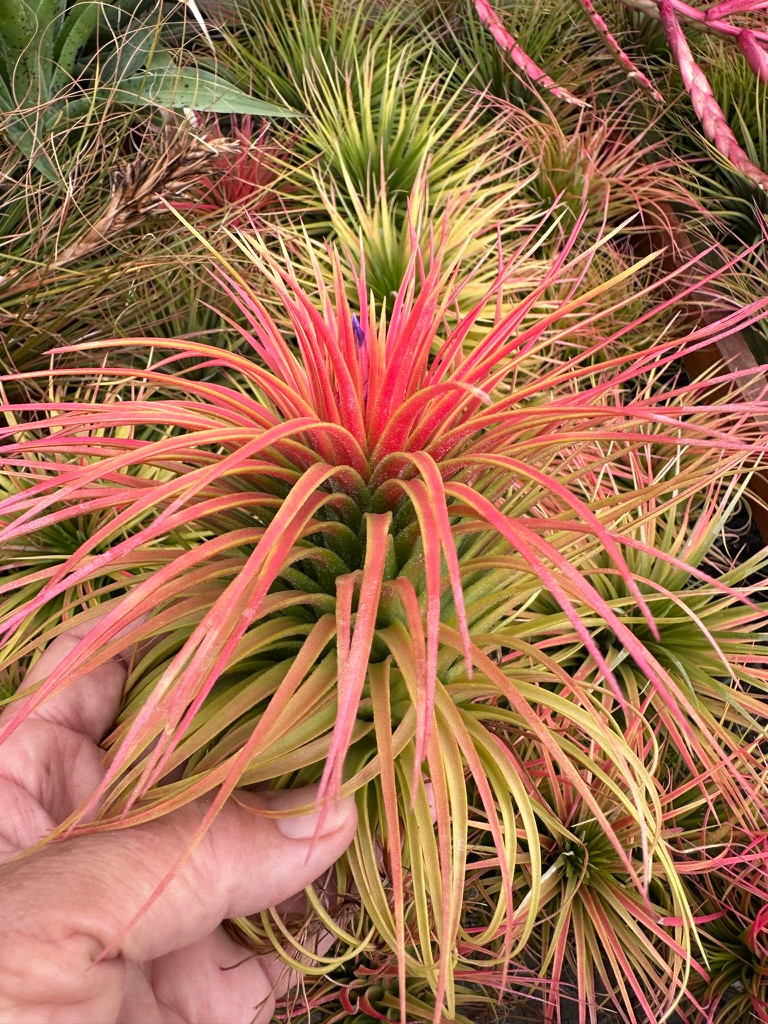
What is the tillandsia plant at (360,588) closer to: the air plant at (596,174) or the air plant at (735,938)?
the air plant at (735,938)

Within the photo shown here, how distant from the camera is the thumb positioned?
41 centimetres

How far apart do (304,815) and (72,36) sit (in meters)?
1.18

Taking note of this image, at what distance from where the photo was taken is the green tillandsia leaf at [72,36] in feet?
3.88

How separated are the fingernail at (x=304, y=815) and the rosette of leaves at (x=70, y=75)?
0.92 metres

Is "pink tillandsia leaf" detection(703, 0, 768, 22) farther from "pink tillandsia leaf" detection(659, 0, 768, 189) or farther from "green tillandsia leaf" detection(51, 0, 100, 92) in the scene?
"green tillandsia leaf" detection(51, 0, 100, 92)

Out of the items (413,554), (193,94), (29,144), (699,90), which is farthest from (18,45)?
(413,554)

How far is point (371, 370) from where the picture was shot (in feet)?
1.84

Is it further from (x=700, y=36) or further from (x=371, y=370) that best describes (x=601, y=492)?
(x=700, y=36)

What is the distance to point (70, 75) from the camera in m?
1.16

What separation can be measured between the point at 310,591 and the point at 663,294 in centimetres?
121

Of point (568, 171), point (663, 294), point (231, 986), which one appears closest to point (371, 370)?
point (231, 986)

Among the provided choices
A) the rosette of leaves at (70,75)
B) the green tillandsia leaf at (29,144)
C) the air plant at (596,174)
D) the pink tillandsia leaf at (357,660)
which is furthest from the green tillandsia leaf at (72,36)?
the pink tillandsia leaf at (357,660)

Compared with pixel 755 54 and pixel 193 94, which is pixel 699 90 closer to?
pixel 755 54

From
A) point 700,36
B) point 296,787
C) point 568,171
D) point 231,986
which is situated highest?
point 700,36
